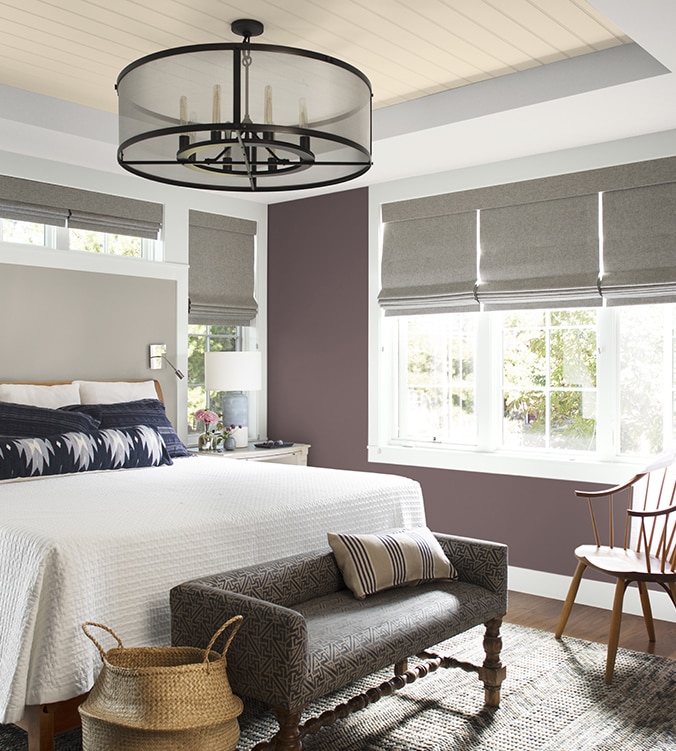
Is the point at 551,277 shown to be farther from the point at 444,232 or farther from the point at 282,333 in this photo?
the point at 282,333

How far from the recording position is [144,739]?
6.96 feet

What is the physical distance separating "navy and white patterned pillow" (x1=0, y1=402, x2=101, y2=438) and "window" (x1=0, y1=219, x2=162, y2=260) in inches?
46.7

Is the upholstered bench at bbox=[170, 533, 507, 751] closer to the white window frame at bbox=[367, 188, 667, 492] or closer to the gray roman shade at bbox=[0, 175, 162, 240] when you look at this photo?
the white window frame at bbox=[367, 188, 667, 492]

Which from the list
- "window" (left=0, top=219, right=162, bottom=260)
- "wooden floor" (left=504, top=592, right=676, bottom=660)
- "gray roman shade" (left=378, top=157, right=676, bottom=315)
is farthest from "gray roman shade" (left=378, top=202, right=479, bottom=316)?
"wooden floor" (left=504, top=592, right=676, bottom=660)

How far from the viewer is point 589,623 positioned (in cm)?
408

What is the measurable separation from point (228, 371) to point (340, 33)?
2.56 m

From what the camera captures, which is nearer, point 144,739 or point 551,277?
point 144,739

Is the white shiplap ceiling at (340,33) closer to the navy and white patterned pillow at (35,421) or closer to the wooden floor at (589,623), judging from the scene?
the navy and white patterned pillow at (35,421)

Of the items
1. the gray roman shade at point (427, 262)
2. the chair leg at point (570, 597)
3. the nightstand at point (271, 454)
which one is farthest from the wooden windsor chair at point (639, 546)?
the nightstand at point (271, 454)

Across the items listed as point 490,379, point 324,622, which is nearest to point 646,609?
point 490,379

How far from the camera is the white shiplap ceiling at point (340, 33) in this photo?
3.06 metres

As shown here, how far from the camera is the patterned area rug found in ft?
9.02

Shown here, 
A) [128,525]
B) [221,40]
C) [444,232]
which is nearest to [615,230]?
[444,232]

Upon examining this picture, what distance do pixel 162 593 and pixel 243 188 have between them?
1.63 m
